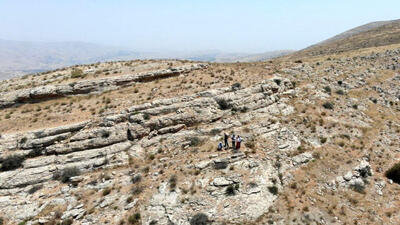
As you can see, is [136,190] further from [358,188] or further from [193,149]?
[358,188]

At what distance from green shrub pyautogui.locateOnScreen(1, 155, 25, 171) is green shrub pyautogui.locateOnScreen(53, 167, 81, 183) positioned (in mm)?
3464

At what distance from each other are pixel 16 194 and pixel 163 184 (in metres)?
11.8

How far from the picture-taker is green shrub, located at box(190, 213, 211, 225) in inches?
627

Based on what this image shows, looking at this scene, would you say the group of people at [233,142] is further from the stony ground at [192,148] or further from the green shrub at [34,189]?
the green shrub at [34,189]

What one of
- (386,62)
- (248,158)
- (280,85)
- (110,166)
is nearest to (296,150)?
(248,158)

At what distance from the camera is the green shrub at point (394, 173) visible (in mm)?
19750

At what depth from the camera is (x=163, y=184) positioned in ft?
61.2

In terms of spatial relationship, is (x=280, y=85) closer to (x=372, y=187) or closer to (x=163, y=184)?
(x=372, y=187)

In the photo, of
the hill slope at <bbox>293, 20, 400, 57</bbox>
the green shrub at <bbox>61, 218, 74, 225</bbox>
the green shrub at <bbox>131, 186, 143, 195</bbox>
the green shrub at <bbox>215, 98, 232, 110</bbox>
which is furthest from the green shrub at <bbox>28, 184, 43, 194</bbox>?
the hill slope at <bbox>293, 20, 400, 57</bbox>

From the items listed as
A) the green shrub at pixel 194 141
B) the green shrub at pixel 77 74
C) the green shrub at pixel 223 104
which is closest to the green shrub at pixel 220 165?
the green shrub at pixel 194 141

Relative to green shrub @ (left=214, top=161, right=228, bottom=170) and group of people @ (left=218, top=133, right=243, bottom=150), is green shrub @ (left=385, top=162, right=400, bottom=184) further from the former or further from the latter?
green shrub @ (left=214, top=161, right=228, bottom=170)

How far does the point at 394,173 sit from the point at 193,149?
1757 cm

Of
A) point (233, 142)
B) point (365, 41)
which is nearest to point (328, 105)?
point (233, 142)

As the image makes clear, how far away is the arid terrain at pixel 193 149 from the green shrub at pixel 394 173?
84 mm
